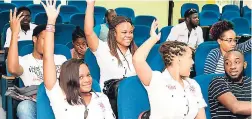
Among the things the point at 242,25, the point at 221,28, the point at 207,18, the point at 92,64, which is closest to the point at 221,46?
the point at 221,28

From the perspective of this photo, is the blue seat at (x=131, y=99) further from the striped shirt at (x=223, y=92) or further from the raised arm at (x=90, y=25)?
the raised arm at (x=90, y=25)

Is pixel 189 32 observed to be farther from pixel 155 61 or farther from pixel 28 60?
pixel 28 60

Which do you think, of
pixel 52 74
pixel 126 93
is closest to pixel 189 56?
pixel 126 93

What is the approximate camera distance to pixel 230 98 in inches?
100

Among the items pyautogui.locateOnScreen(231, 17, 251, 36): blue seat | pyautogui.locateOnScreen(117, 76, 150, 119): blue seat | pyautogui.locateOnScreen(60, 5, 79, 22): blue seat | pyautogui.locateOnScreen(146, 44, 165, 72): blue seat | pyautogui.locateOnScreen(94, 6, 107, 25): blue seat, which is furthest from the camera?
pyautogui.locateOnScreen(60, 5, 79, 22): blue seat

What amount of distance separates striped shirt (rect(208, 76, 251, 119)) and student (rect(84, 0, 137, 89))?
0.72 metres

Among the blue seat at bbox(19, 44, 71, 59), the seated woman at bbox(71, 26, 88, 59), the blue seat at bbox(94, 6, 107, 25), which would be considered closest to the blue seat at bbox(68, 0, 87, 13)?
the blue seat at bbox(94, 6, 107, 25)

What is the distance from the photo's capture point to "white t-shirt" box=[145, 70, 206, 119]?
2332 mm

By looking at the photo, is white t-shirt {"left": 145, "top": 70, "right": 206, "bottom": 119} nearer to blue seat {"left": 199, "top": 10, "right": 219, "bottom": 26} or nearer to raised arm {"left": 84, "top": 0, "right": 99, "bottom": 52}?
raised arm {"left": 84, "top": 0, "right": 99, "bottom": 52}

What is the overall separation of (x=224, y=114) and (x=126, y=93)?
2.16ft

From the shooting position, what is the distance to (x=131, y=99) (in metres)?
2.41

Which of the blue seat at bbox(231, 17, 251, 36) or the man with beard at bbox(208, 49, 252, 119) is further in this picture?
the blue seat at bbox(231, 17, 251, 36)

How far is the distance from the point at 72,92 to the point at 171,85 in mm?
555

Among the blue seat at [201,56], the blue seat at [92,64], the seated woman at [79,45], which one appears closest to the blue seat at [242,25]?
the blue seat at [201,56]
